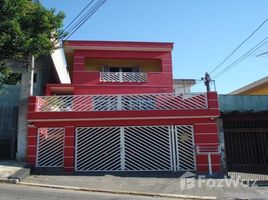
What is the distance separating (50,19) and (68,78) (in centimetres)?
1204

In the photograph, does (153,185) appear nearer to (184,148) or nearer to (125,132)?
(184,148)

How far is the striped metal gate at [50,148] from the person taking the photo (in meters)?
14.6

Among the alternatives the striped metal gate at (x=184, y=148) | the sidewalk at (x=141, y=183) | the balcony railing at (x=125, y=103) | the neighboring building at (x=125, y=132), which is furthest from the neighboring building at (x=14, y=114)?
the striped metal gate at (x=184, y=148)

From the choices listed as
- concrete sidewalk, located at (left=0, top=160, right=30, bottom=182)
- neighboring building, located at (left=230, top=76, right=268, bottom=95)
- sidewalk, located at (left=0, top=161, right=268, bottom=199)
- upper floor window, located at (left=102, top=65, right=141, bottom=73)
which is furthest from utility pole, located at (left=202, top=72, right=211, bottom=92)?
concrete sidewalk, located at (left=0, top=160, right=30, bottom=182)

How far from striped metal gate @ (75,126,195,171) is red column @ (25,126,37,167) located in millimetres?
1731

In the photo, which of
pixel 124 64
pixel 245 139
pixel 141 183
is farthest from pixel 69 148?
pixel 124 64

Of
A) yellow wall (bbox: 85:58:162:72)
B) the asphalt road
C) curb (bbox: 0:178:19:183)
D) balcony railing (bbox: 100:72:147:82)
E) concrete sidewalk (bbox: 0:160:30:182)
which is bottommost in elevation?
the asphalt road

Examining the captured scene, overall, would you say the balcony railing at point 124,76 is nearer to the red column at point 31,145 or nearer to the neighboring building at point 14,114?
the neighboring building at point 14,114

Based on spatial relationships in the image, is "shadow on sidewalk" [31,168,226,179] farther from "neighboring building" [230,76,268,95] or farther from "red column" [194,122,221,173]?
"neighboring building" [230,76,268,95]

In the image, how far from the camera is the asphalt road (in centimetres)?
893

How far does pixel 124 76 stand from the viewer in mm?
20000

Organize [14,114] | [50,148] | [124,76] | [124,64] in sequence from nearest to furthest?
1. [50,148]
2. [14,114]
3. [124,76]
4. [124,64]

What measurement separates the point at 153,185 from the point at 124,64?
10510mm

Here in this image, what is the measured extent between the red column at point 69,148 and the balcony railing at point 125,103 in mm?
883
